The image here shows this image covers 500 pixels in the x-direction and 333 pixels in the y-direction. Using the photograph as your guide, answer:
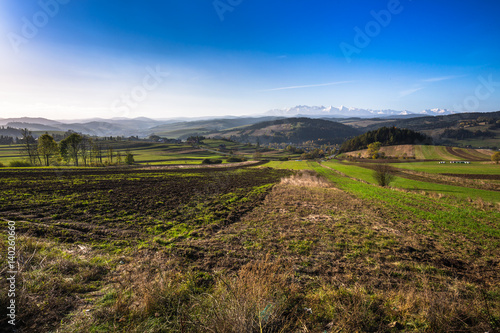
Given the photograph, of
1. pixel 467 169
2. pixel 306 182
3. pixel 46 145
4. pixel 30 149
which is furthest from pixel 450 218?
pixel 30 149

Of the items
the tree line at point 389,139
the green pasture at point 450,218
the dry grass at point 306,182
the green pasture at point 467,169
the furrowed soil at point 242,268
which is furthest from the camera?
the tree line at point 389,139

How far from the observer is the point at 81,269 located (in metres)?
6.26

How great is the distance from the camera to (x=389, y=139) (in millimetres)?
117875

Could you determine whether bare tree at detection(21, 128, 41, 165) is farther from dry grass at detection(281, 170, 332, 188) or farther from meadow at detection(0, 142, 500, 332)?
dry grass at detection(281, 170, 332, 188)

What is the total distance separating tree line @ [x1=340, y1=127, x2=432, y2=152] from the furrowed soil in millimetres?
118563

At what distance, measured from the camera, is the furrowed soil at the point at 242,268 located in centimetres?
397

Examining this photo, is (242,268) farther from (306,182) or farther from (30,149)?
(30,149)

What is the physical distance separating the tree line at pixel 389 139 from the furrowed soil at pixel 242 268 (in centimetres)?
11856

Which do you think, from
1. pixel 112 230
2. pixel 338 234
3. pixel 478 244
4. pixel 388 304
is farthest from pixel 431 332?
pixel 112 230

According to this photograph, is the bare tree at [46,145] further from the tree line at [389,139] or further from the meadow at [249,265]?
the tree line at [389,139]

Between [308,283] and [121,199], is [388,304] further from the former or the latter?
[121,199]

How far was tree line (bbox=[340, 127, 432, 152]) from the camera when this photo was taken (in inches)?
4579

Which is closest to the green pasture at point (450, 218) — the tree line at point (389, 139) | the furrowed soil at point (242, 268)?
the furrowed soil at point (242, 268)

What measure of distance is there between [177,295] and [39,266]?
4.66 metres
